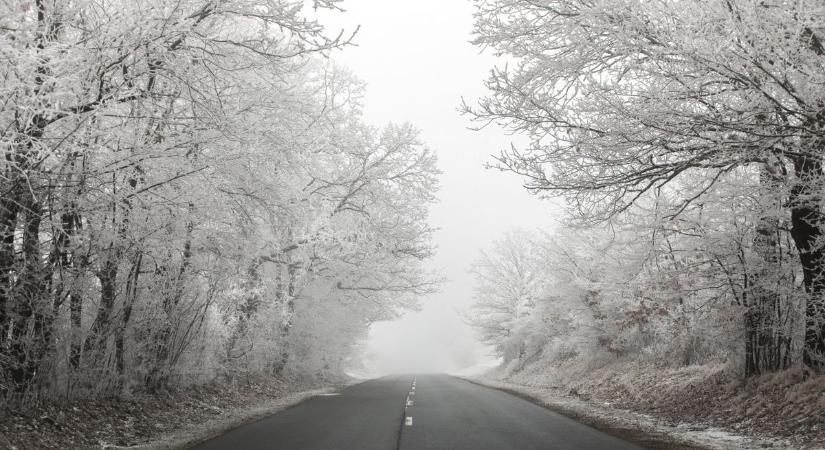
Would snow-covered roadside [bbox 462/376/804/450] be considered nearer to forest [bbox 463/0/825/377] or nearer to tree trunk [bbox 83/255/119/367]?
forest [bbox 463/0/825/377]

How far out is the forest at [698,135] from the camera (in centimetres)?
668

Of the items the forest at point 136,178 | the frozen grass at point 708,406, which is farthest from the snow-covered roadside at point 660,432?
the forest at point 136,178

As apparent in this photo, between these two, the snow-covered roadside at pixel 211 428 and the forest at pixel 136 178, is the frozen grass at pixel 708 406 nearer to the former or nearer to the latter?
the snow-covered roadside at pixel 211 428

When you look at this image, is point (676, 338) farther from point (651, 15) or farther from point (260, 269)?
point (260, 269)

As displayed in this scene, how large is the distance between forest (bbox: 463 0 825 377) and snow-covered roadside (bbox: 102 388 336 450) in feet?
21.3

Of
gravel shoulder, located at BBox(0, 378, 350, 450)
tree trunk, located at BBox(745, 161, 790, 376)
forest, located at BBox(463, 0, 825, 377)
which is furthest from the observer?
tree trunk, located at BBox(745, 161, 790, 376)

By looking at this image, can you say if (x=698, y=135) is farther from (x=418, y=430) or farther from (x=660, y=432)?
(x=418, y=430)

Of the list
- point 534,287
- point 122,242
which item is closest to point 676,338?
point 122,242

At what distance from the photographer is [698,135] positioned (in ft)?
23.7

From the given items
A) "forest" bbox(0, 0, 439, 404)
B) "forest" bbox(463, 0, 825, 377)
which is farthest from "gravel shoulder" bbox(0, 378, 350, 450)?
"forest" bbox(463, 0, 825, 377)

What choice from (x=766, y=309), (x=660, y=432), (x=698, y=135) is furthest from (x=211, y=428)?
(x=766, y=309)

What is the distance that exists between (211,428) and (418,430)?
3.60 meters

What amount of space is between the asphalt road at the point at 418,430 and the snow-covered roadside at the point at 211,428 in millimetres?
311

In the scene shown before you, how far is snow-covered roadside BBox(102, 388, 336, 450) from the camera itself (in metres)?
8.23
